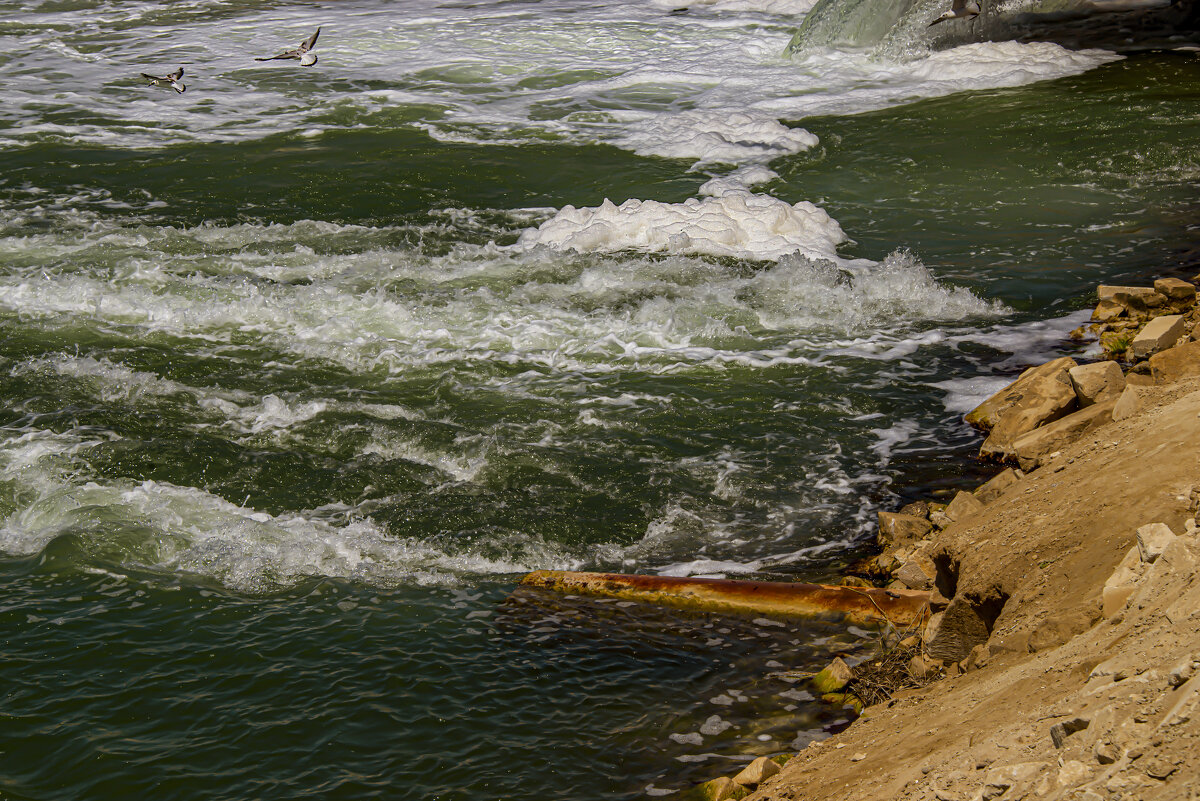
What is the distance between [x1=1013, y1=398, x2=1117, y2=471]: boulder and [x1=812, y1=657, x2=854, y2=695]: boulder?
5.60ft

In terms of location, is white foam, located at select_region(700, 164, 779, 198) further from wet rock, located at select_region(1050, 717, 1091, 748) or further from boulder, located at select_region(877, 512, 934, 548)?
wet rock, located at select_region(1050, 717, 1091, 748)

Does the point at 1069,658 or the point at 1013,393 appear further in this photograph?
the point at 1013,393

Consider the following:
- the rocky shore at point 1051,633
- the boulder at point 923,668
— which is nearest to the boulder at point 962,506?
the rocky shore at point 1051,633

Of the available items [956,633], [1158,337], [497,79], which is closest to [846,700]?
[956,633]

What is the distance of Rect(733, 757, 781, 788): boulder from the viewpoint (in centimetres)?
334

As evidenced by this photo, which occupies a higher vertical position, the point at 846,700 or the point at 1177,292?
the point at 1177,292

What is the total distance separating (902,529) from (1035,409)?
121 cm

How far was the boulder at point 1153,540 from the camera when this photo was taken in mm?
2896

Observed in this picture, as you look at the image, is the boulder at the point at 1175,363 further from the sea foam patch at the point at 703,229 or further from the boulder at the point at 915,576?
the sea foam patch at the point at 703,229

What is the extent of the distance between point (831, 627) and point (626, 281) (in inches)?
181

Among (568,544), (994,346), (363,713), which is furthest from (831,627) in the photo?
(994,346)

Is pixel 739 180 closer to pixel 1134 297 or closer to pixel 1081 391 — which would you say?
pixel 1134 297

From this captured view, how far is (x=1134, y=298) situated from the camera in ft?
22.9

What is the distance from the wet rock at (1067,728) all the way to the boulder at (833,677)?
57.1 inches
